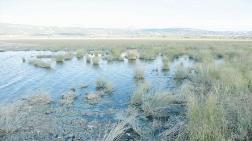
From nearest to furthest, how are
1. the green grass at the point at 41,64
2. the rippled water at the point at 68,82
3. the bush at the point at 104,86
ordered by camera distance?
the rippled water at the point at 68,82, the bush at the point at 104,86, the green grass at the point at 41,64

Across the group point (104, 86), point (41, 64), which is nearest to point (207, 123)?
Answer: point (104, 86)

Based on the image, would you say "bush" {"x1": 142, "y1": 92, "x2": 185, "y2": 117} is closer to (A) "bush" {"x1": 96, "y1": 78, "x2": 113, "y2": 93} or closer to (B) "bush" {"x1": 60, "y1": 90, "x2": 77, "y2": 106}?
(B) "bush" {"x1": 60, "y1": 90, "x2": 77, "y2": 106}

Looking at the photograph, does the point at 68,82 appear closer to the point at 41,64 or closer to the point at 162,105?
the point at 162,105

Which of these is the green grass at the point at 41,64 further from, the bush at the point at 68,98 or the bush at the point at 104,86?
the bush at the point at 68,98

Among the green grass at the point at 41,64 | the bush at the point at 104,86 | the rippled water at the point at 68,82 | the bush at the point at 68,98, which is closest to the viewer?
the bush at the point at 68,98

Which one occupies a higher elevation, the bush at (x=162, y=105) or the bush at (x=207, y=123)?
the bush at (x=207, y=123)

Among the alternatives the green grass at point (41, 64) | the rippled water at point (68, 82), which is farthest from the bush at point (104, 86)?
the green grass at point (41, 64)

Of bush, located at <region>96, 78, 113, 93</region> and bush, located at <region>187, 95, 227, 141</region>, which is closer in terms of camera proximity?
bush, located at <region>187, 95, 227, 141</region>

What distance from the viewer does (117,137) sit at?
6.95 m

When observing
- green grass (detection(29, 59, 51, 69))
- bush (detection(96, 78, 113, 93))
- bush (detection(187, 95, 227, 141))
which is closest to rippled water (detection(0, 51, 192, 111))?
bush (detection(96, 78, 113, 93))

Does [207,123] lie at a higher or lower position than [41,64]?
higher

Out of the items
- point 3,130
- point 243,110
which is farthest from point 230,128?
point 3,130

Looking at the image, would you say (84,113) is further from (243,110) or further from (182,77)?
(182,77)

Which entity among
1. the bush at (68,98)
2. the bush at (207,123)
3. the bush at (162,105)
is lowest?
the bush at (68,98)
